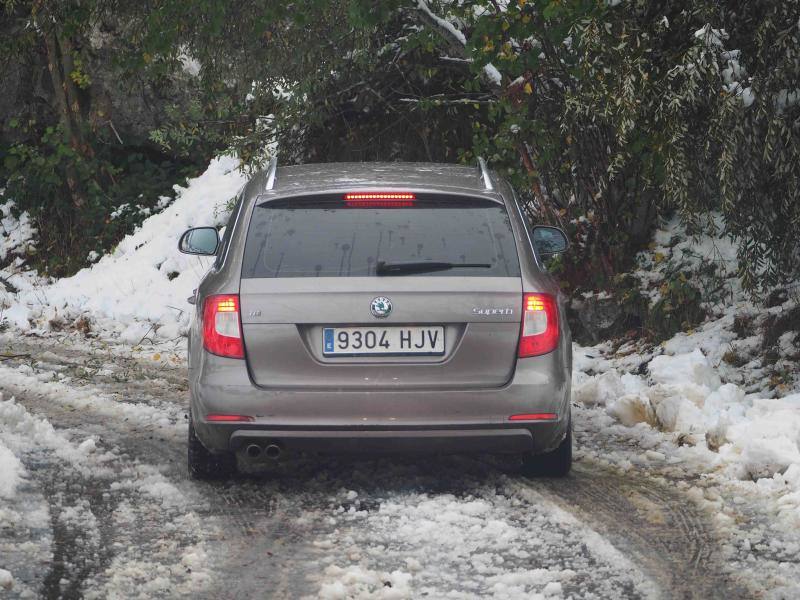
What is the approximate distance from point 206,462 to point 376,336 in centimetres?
128

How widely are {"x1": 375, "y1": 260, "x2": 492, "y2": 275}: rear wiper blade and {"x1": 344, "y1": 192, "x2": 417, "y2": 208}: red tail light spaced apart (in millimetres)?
342

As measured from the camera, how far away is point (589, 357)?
407 inches

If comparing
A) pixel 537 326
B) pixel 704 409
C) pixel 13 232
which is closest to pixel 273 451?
pixel 537 326

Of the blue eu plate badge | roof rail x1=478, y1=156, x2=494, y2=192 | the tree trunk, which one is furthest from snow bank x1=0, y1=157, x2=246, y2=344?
the blue eu plate badge

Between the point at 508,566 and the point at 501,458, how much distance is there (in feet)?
6.76

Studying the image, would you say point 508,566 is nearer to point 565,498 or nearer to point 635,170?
point 565,498

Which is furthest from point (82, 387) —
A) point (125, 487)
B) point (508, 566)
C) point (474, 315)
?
point (508, 566)

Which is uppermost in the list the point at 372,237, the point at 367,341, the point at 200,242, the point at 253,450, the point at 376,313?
the point at 372,237

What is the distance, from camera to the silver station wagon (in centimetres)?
545

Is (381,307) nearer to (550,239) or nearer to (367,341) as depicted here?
(367,341)

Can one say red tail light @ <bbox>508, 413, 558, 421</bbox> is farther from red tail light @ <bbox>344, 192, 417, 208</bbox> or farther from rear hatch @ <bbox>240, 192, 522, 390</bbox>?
red tail light @ <bbox>344, 192, 417, 208</bbox>

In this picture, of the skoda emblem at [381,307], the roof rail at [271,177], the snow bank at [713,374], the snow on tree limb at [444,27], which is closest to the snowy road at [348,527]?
the snow bank at [713,374]

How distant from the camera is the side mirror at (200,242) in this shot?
6754 millimetres

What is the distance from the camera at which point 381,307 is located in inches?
214
